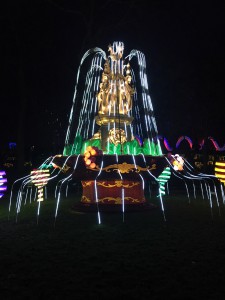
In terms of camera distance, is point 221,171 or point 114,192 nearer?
point 114,192

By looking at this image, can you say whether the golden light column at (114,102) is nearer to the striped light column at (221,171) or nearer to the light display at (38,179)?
the light display at (38,179)

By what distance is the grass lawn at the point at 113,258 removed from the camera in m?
4.90

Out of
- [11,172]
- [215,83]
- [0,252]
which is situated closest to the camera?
[0,252]

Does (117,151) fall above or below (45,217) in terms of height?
above

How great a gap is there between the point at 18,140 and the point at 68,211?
677 inches

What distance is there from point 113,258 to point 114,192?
6484mm

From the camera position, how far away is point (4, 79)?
91.0ft

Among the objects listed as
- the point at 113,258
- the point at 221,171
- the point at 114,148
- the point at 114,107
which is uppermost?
the point at 114,107

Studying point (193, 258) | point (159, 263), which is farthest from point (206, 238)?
point (159, 263)

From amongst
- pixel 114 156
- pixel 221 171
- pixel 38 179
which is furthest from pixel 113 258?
pixel 221 171

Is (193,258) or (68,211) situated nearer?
(193,258)

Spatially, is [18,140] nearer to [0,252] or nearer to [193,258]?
[0,252]

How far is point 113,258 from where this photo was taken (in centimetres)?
655

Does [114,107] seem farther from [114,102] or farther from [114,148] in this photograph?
[114,148]
